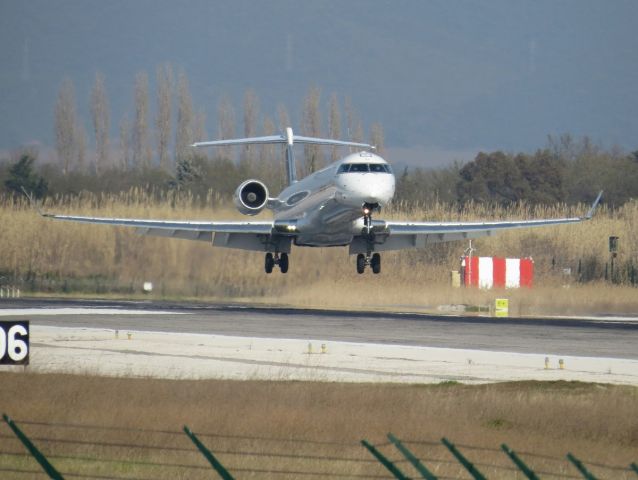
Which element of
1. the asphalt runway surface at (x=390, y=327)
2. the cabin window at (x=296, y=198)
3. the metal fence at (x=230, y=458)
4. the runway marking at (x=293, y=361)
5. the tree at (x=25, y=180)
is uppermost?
the tree at (x=25, y=180)

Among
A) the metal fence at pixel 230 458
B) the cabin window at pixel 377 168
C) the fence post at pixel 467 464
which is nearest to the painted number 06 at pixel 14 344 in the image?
the metal fence at pixel 230 458

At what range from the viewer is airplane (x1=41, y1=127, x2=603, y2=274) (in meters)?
44.8

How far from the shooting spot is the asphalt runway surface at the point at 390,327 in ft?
114

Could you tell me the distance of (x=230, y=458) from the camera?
15.3 meters

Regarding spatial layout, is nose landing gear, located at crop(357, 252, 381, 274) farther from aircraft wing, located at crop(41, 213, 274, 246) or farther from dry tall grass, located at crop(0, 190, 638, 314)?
dry tall grass, located at crop(0, 190, 638, 314)

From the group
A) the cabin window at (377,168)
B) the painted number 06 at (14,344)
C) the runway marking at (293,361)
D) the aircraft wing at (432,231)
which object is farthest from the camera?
the aircraft wing at (432,231)

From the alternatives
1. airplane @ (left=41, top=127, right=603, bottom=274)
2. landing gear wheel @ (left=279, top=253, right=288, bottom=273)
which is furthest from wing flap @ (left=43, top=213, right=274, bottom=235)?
landing gear wheel @ (left=279, top=253, right=288, bottom=273)

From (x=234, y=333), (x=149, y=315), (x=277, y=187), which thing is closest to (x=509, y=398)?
(x=234, y=333)

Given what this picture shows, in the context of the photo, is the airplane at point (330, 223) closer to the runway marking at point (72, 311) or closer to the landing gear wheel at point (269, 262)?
the landing gear wheel at point (269, 262)

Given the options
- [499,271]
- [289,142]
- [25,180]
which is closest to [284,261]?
[289,142]

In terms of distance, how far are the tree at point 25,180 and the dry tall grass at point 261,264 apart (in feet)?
66.7

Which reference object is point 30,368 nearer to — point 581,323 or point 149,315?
point 149,315

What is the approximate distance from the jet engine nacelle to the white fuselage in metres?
0.81

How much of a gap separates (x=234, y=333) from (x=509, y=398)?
17.0 metres
